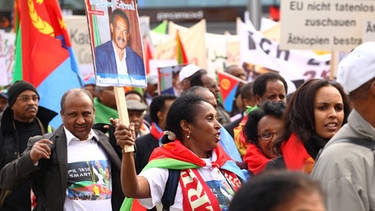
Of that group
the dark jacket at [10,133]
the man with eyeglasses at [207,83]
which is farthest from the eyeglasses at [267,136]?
the man with eyeglasses at [207,83]

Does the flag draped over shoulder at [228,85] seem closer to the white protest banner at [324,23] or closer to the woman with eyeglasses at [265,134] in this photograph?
the white protest banner at [324,23]

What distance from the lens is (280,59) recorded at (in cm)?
1365

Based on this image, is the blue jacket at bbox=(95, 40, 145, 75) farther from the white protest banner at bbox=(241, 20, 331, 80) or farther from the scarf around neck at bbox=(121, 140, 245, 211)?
the white protest banner at bbox=(241, 20, 331, 80)

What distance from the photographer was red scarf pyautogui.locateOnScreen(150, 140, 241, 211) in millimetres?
5133

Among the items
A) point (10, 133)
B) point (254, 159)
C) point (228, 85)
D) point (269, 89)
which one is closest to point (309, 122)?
point (254, 159)

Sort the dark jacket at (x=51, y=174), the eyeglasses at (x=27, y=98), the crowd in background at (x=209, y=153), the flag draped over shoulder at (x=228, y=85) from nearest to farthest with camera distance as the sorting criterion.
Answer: the crowd in background at (x=209, y=153) → the dark jacket at (x=51, y=174) → the eyeglasses at (x=27, y=98) → the flag draped over shoulder at (x=228, y=85)

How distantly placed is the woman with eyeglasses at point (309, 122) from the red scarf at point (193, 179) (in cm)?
69

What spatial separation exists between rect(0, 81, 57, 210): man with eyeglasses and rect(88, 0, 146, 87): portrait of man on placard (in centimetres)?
221

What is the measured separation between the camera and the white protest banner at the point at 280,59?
13516 mm

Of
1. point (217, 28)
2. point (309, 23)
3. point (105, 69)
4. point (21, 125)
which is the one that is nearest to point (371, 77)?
point (105, 69)

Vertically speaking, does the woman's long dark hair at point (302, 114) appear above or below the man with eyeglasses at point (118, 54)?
below

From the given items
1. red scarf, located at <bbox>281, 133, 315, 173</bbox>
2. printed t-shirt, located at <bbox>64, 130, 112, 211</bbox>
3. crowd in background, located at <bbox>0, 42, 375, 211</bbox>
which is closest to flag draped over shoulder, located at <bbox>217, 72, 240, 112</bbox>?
crowd in background, located at <bbox>0, 42, 375, 211</bbox>

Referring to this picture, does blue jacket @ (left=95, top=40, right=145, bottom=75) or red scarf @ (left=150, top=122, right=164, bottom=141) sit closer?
blue jacket @ (left=95, top=40, right=145, bottom=75)

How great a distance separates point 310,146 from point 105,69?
4.77ft
